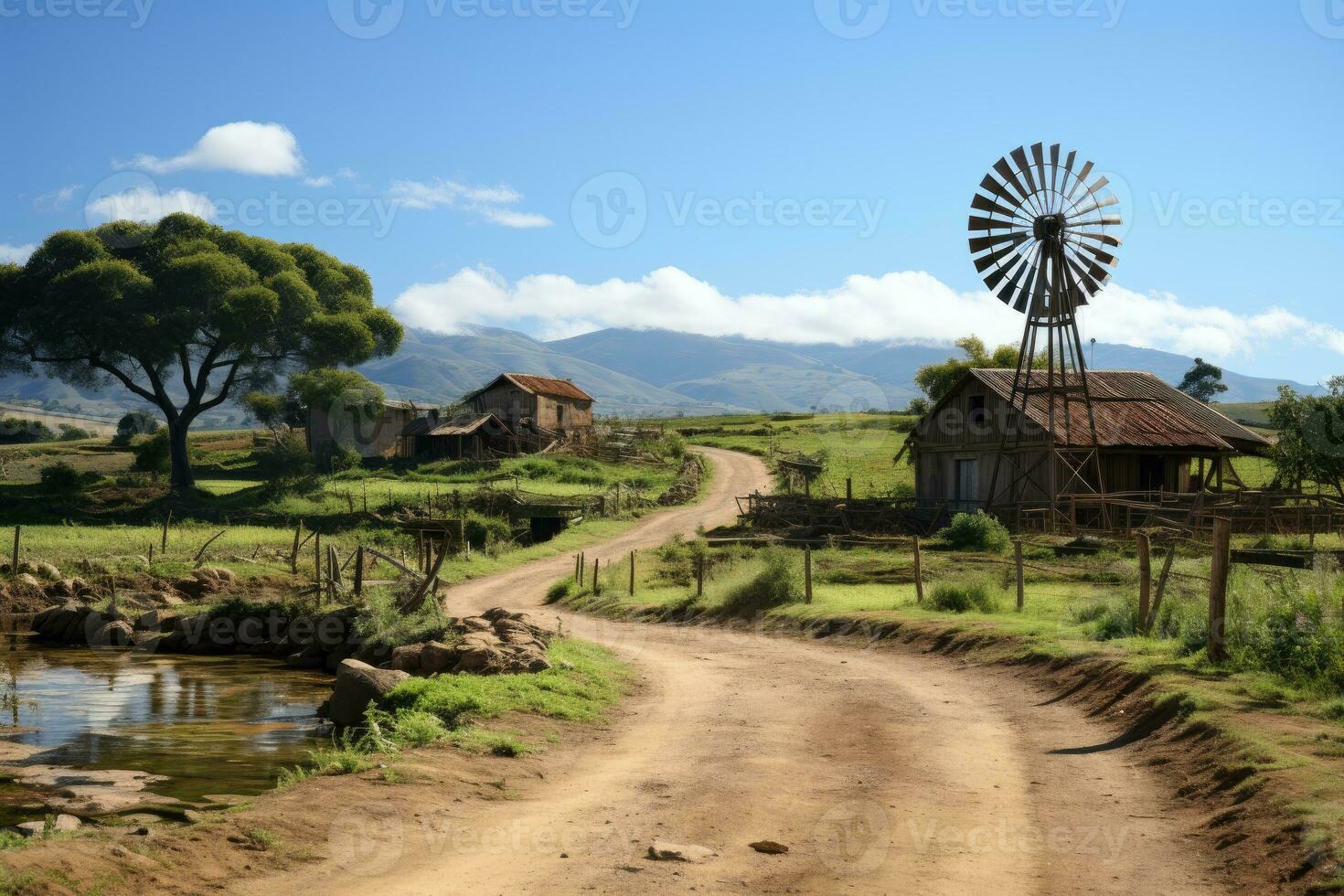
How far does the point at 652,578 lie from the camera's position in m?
38.5

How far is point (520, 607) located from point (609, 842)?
80.6ft

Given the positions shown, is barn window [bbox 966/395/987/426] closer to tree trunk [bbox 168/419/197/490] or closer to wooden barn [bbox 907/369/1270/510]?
wooden barn [bbox 907/369/1270/510]

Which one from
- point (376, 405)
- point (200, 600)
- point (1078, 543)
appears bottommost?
point (200, 600)

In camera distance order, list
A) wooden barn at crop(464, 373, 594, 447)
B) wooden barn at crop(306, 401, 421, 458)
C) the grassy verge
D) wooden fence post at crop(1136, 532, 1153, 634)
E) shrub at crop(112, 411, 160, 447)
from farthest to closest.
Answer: shrub at crop(112, 411, 160, 447), wooden barn at crop(464, 373, 594, 447), wooden barn at crop(306, 401, 421, 458), wooden fence post at crop(1136, 532, 1153, 634), the grassy verge

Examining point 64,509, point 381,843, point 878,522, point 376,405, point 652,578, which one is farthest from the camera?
point 376,405

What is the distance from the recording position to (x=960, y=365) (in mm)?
80938

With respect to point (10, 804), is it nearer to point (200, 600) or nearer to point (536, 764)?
point (536, 764)

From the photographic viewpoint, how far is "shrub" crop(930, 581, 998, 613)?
26.4m

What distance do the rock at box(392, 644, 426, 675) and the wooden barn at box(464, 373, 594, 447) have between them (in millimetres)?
56912

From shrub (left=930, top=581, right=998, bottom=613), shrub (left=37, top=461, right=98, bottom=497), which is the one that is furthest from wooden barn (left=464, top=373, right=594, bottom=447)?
shrub (left=930, top=581, right=998, bottom=613)

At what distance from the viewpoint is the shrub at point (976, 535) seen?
38.6 m

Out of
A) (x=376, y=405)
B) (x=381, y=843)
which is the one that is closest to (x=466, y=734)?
(x=381, y=843)

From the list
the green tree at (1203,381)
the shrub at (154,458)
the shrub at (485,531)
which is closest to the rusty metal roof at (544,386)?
the shrub at (154,458)

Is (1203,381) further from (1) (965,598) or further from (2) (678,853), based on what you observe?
(2) (678,853)
